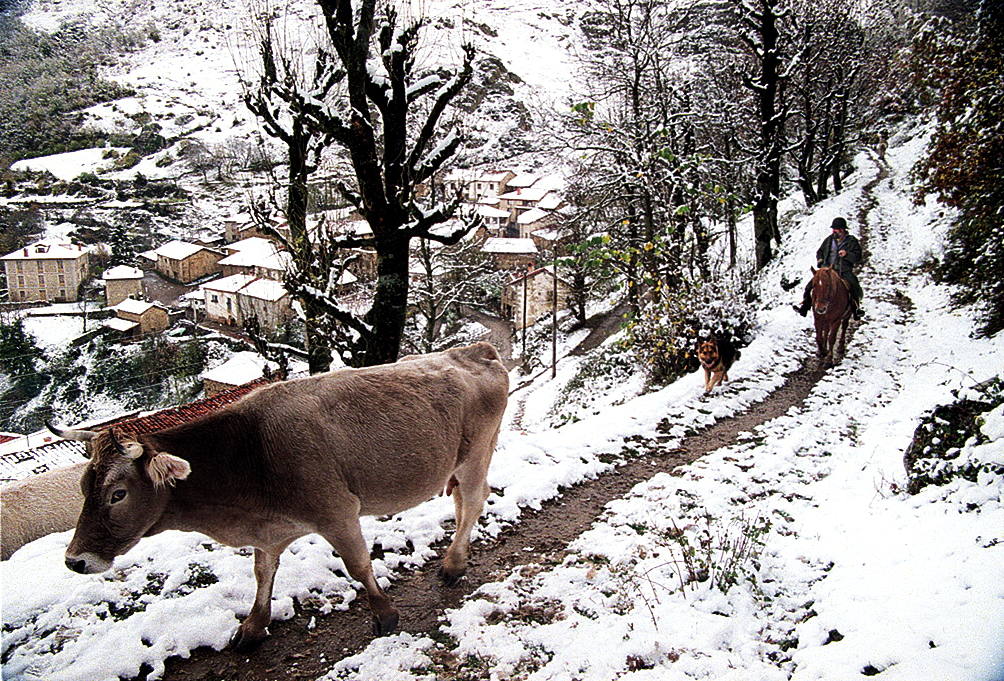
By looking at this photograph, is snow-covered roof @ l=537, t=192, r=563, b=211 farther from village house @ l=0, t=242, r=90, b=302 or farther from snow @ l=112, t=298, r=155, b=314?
village house @ l=0, t=242, r=90, b=302

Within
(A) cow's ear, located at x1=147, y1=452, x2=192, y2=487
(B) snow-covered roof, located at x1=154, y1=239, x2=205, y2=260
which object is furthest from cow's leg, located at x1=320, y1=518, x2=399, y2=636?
(B) snow-covered roof, located at x1=154, y1=239, x2=205, y2=260

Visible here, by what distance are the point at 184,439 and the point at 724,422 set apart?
8.01m

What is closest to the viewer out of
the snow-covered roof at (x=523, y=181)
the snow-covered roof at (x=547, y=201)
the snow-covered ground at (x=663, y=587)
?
the snow-covered ground at (x=663, y=587)

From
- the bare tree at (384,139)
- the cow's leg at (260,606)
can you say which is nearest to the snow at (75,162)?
the bare tree at (384,139)

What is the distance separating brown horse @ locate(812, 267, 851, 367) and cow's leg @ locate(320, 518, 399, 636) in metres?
10.8

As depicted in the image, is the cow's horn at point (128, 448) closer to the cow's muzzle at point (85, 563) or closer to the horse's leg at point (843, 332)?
the cow's muzzle at point (85, 563)

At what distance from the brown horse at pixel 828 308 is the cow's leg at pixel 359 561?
10.8 metres

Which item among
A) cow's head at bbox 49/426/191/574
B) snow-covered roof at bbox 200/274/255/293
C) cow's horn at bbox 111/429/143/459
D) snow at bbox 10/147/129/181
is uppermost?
snow at bbox 10/147/129/181

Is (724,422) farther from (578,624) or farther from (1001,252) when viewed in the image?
(578,624)

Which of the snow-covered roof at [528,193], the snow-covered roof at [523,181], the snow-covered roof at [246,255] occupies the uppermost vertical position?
the snow-covered roof at [523,181]

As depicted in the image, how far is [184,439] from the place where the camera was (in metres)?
3.73

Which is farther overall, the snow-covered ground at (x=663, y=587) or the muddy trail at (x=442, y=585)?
the muddy trail at (x=442, y=585)

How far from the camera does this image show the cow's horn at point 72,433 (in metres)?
3.27

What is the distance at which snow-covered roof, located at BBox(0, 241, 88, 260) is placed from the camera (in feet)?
36.6
